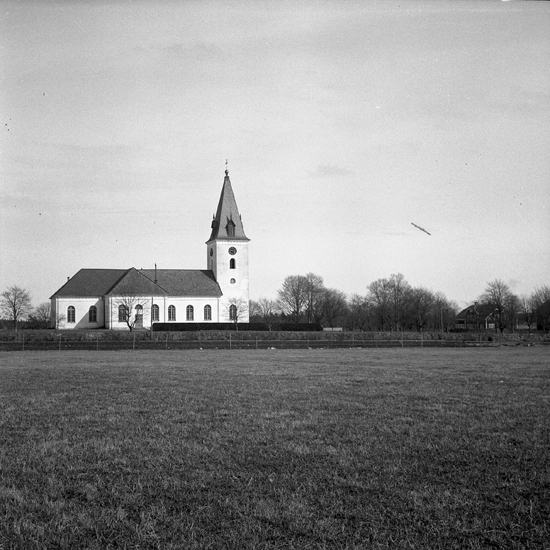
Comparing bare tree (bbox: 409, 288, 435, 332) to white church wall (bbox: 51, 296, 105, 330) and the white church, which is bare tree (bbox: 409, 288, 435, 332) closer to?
the white church

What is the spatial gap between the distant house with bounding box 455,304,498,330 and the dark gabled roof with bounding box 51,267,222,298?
43.8 m

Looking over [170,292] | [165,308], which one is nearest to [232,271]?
[170,292]

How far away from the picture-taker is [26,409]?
40.6ft

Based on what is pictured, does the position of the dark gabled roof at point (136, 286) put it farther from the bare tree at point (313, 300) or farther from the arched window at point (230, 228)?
the bare tree at point (313, 300)

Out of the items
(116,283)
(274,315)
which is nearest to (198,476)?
(116,283)

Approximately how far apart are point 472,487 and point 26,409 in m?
8.77

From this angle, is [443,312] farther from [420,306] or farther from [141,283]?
[141,283]

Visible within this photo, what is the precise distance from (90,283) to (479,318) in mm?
69194

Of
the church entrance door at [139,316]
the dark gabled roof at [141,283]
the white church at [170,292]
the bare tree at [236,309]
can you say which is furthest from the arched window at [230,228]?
the church entrance door at [139,316]

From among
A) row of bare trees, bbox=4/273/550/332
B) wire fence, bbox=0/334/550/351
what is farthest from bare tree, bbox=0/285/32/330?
wire fence, bbox=0/334/550/351

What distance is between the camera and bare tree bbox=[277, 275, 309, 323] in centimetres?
11800

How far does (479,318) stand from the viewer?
4631 inches

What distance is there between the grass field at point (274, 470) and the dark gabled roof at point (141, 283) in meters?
70.2

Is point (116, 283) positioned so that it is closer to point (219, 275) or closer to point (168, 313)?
point (168, 313)
